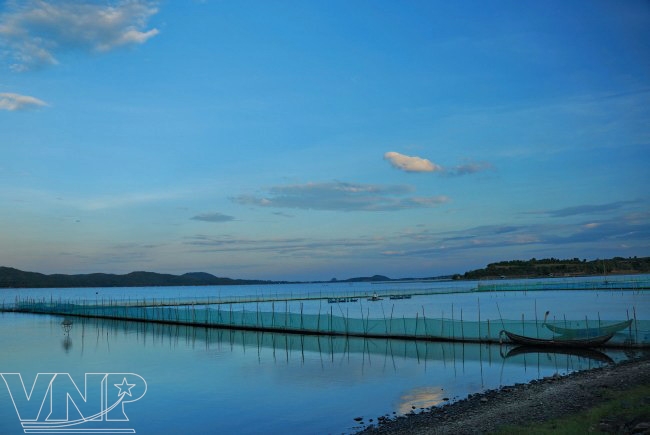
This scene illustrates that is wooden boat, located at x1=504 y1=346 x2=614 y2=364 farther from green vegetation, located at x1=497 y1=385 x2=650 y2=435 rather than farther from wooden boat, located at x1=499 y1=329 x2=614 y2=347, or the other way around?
green vegetation, located at x1=497 y1=385 x2=650 y2=435

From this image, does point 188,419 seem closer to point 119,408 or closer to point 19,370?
point 119,408

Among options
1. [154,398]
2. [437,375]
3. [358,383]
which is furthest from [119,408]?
[437,375]

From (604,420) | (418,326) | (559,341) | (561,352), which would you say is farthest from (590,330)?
(604,420)

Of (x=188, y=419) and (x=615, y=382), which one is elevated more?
(x=615, y=382)

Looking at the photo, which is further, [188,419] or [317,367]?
[317,367]

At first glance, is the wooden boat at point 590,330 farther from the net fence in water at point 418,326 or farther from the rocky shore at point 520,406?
the rocky shore at point 520,406

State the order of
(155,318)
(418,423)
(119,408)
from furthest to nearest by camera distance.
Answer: (155,318) < (119,408) < (418,423)

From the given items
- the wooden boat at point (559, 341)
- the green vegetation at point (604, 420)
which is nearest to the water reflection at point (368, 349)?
the wooden boat at point (559, 341)

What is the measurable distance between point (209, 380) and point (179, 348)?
11408 millimetres

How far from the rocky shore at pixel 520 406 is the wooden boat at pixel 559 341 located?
27.1 feet

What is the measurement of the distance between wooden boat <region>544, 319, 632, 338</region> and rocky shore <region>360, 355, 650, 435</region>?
328 inches

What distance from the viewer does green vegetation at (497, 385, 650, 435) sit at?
1016cm

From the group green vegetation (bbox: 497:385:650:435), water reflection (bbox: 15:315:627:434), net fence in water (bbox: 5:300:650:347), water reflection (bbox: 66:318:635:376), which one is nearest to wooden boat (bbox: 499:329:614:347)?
net fence in water (bbox: 5:300:650:347)

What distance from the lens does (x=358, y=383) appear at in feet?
70.2
